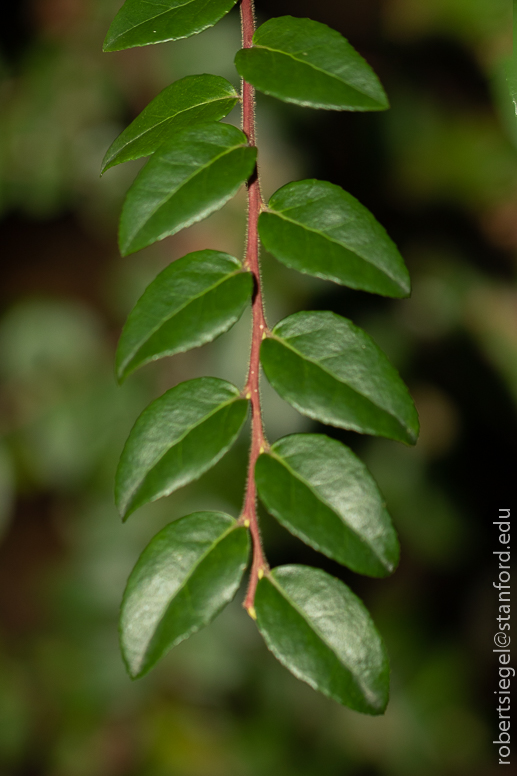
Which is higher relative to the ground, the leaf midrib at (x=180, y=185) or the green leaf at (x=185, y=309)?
the leaf midrib at (x=180, y=185)

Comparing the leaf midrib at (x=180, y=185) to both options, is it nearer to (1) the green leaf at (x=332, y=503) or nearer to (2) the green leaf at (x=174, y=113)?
(2) the green leaf at (x=174, y=113)

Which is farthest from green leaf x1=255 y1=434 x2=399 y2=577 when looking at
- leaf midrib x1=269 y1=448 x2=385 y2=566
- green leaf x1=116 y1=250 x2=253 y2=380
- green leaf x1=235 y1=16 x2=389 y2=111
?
green leaf x1=235 y1=16 x2=389 y2=111

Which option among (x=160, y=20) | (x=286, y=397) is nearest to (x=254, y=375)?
(x=286, y=397)

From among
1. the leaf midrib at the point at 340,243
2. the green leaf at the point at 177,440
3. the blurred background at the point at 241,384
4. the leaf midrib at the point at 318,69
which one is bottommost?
the blurred background at the point at 241,384

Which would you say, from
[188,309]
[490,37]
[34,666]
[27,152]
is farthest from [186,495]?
[490,37]

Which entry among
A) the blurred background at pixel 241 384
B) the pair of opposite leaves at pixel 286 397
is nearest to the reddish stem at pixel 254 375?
the pair of opposite leaves at pixel 286 397

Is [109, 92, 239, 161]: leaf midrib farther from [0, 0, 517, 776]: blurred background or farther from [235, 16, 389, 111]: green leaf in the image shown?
[0, 0, 517, 776]: blurred background
